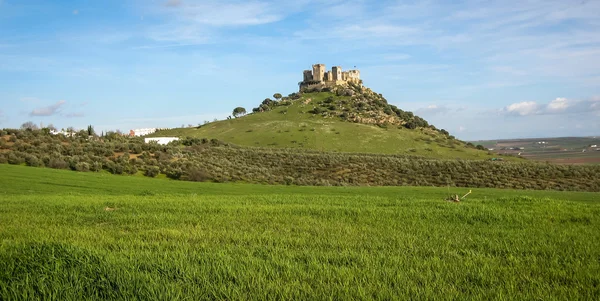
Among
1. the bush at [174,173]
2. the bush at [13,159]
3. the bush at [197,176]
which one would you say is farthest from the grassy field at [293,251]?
the bush at [174,173]

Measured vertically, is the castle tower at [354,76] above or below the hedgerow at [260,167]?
above

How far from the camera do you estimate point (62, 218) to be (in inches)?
491

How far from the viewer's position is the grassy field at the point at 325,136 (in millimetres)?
92000

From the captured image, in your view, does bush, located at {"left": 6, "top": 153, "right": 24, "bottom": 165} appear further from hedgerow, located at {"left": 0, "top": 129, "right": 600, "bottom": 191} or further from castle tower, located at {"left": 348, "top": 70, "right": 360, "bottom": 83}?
castle tower, located at {"left": 348, "top": 70, "right": 360, "bottom": 83}

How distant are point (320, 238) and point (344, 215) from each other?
371cm

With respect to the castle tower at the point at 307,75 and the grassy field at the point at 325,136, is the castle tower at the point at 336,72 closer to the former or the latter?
the castle tower at the point at 307,75

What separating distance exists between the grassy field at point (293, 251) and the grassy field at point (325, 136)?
7432cm

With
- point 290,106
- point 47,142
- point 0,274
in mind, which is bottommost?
point 0,274

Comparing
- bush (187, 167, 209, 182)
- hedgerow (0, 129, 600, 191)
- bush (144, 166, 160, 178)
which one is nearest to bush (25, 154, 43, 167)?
hedgerow (0, 129, 600, 191)

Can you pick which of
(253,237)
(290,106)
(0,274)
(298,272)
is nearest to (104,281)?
(0,274)

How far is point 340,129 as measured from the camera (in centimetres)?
10862

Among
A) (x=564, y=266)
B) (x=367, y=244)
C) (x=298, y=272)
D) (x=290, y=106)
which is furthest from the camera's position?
(x=290, y=106)

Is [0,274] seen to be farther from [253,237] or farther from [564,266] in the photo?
[564,266]

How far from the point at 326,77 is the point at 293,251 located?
6696 inches
